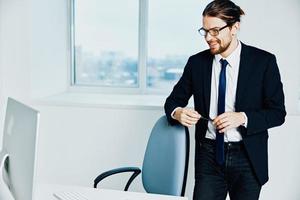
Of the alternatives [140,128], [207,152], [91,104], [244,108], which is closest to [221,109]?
[244,108]

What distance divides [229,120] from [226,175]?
329mm

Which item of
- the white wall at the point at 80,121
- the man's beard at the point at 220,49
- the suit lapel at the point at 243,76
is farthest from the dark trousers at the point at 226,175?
the white wall at the point at 80,121

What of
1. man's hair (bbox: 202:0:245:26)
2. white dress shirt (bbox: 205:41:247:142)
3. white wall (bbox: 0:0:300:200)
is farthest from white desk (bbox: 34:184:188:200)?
white wall (bbox: 0:0:300:200)

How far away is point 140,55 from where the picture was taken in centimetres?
304

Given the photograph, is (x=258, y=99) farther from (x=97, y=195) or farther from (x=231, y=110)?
(x=97, y=195)

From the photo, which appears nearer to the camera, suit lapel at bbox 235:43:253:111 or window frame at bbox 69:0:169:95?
suit lapel at bbox 235:43:253:111

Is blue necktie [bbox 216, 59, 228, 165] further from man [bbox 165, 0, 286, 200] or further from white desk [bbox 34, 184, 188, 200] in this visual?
white desk [bbox 34, 184, 188, 200]

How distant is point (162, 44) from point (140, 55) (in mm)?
205

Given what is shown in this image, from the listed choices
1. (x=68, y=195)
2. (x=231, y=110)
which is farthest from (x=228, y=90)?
(x=68, y=195)

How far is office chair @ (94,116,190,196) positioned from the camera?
183cm

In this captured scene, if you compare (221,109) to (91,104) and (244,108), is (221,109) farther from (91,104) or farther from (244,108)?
(91,104)

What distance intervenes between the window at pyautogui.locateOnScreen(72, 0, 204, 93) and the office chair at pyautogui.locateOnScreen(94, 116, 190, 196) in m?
1.08

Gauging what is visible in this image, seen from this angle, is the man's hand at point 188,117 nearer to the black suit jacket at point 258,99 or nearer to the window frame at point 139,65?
the black suit jacket at point 258,99

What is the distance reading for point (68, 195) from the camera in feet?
5.35
